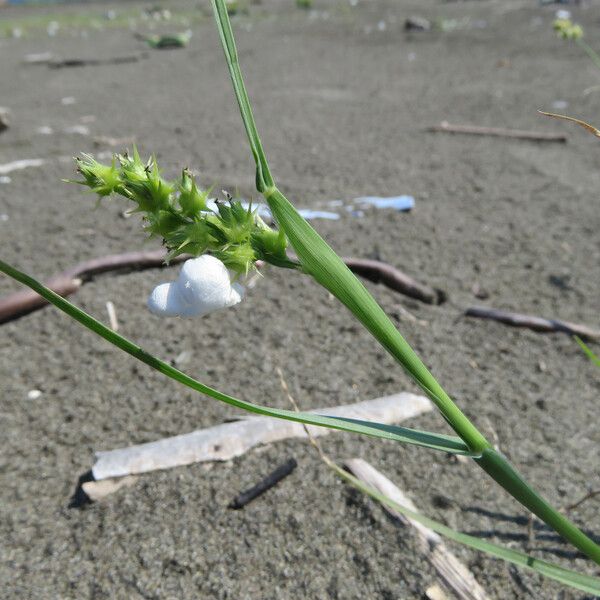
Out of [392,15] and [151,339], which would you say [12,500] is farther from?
[392,15]

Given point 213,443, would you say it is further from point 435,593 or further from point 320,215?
point 320,215

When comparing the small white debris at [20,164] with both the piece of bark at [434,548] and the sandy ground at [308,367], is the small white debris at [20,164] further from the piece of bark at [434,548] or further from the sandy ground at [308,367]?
the piece of bark at [434,548]

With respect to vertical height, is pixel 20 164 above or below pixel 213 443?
below

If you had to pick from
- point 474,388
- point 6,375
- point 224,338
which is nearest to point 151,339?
point 224,338

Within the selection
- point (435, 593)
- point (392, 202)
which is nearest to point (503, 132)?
point (392, 202)

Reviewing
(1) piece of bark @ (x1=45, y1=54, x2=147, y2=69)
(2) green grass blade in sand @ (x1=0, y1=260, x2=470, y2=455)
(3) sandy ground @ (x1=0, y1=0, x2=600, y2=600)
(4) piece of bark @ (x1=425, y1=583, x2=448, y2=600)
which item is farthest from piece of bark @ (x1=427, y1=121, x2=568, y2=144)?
(1) piece of bark @ (x1=45, y1=54, x2=147, y2=69)

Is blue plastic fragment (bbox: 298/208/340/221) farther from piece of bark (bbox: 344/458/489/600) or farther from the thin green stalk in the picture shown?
the thin green stalk
